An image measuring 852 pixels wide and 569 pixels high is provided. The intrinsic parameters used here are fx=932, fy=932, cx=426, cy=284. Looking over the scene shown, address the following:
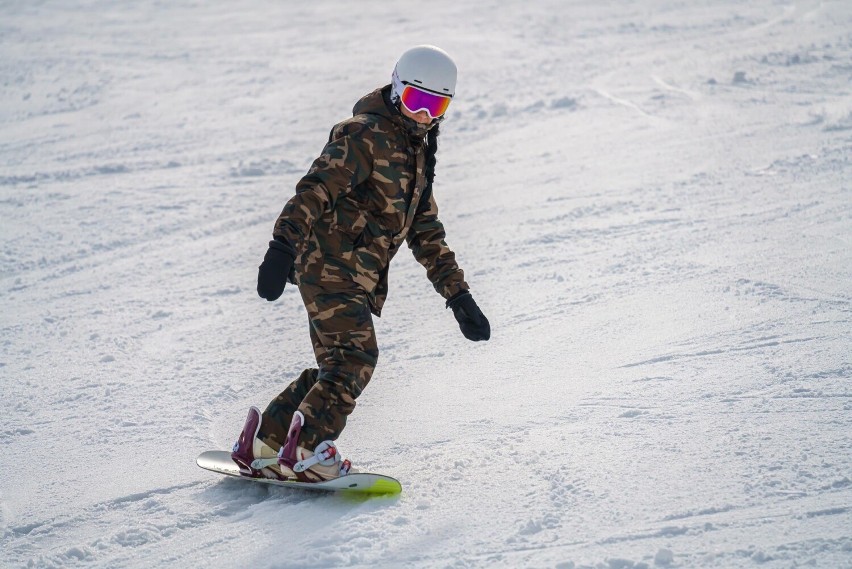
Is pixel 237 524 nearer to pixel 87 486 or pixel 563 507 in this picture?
pixel 87 486

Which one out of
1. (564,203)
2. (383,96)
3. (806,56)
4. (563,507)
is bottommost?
(563,507)

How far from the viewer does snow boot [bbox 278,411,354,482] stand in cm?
358

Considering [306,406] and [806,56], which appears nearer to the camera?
[306,406]

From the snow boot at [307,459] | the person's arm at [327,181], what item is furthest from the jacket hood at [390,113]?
the snow boot at [307,459]

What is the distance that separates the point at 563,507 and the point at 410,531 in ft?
1.82

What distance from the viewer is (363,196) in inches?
144

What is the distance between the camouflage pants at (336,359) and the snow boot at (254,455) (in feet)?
0.82

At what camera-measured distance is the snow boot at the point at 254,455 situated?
147 inches

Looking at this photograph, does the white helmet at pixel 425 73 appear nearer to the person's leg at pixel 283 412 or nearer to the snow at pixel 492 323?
the person's leg at pixel 283 412

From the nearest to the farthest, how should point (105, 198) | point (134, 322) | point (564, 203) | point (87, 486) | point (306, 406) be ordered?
point (306, 406), point (87, 486), point (134, 322), point (564, 203), point (105, 198)

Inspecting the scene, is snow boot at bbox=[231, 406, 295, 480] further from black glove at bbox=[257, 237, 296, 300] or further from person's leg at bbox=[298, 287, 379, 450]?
black glove at bbox=[257, 237, 296, 300]

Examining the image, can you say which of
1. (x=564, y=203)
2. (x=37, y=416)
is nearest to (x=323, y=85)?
(x=564, y=203)

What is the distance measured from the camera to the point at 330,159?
3.50 metres

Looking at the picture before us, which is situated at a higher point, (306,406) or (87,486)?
(306,406)
